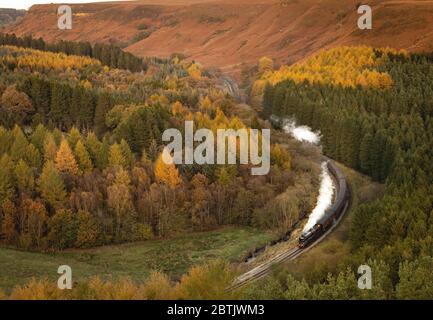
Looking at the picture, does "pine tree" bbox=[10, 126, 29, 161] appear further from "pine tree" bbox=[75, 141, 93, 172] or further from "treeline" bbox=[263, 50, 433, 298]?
"treeline" bbox=[263, 50, 433, 298]

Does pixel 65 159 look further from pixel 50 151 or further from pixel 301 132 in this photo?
pixel 301 132

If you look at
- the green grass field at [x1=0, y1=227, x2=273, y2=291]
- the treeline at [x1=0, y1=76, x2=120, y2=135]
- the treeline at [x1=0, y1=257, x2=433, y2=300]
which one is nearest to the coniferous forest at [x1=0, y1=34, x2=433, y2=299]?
the treeline at [x1=0, y1=257, x2=433, y2=300]

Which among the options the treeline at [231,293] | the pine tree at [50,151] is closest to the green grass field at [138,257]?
the pine tree at [50,151]

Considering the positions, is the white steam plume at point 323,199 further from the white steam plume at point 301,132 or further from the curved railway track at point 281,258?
the white steam plume at point 301,132

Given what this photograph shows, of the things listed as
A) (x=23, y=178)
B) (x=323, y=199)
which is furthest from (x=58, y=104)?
(x=323, y=199)

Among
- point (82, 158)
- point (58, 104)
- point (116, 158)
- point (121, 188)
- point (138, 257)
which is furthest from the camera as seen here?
point (58, 104)

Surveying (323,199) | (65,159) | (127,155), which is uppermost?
(65,159)
